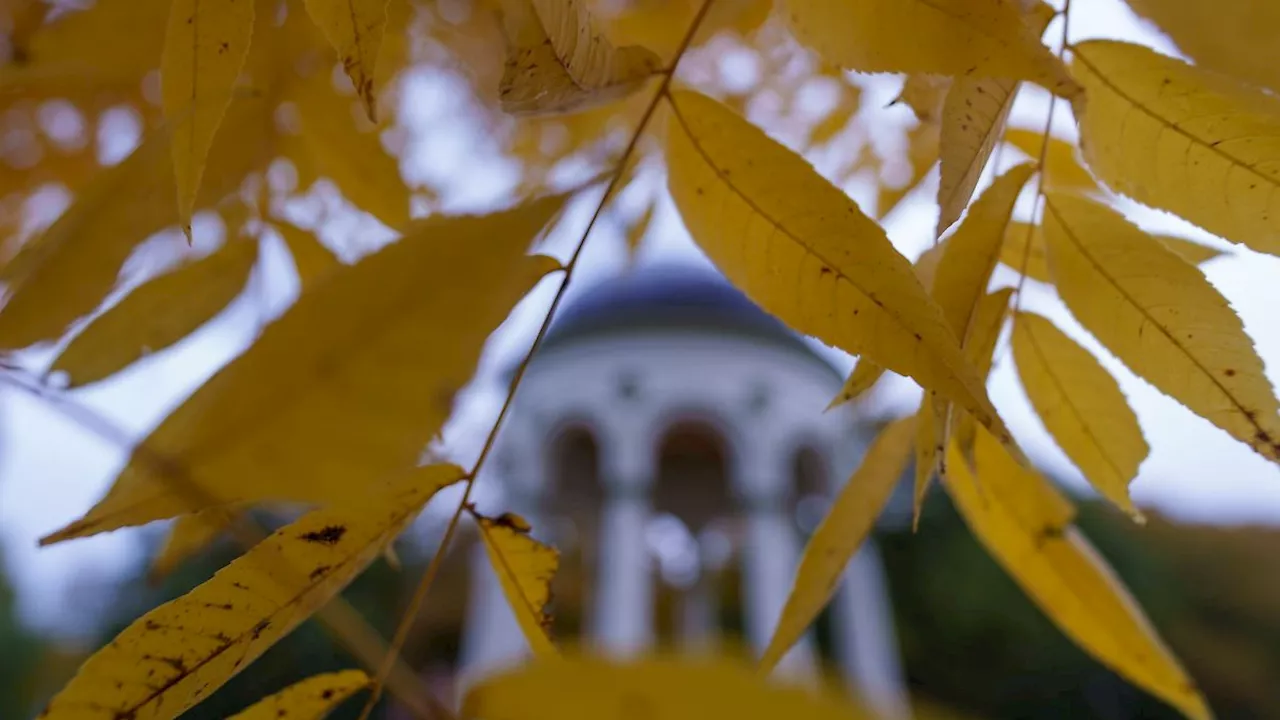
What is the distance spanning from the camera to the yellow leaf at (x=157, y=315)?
0.28 metres

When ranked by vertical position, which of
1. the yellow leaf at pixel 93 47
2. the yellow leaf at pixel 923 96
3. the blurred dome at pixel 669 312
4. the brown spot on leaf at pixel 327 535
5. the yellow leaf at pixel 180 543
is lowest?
the brown spot on leaf at pixel 327 535

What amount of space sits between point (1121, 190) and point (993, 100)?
74mm

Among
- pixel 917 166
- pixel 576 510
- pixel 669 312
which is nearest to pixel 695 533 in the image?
pixel 576 510

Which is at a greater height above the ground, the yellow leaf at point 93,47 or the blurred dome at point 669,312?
the blurred dome at point 669,312

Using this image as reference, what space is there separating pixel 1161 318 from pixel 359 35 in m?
0.24

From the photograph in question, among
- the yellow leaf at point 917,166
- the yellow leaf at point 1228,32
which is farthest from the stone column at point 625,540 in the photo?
the yellow leaf at point 1228,32

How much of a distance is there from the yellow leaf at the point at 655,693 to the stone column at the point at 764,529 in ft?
11.4

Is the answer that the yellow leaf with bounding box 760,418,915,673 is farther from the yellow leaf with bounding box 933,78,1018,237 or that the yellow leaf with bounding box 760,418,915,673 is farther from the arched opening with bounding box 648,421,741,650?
the arched opening with bounding box 648,421,741,650

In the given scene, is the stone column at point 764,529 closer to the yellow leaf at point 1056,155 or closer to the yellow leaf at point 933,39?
the yellow leaf at point 1056,155

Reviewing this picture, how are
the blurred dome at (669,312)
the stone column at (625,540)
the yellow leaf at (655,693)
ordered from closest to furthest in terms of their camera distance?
the yellow leaf at (655,693) < the stone column at (625,540) < the blurred dome at (669,312)

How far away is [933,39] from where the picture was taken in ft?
0.72

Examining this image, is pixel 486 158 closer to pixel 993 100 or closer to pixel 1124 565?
pixel 993 100

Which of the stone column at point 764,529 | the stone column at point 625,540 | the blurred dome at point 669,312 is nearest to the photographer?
the stone column at point 625,540

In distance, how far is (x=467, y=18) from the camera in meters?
0.62
